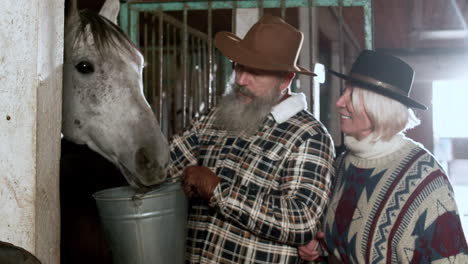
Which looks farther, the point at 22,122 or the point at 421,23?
the point at 421,23

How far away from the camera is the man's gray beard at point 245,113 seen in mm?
1745

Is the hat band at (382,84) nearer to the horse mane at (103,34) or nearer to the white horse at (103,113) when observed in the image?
the white horse at (103,113)

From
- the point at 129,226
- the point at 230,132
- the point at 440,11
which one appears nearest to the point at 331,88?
the point at 440,11

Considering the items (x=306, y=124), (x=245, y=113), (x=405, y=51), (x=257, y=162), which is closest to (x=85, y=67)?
(x=245, y=113)

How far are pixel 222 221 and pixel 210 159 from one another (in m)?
0.26

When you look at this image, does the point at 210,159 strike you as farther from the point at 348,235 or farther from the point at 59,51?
the point at 59,51

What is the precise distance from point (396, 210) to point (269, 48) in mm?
766

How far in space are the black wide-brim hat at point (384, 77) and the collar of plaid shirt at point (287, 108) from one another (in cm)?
21

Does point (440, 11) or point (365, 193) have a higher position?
point (440, 11)

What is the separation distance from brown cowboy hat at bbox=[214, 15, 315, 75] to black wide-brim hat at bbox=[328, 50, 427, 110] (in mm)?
211

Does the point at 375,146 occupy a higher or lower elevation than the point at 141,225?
higher

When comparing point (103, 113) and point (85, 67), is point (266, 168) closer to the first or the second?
point (103, 113)

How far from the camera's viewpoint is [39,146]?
1.20m

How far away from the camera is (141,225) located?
1361 millimetres
